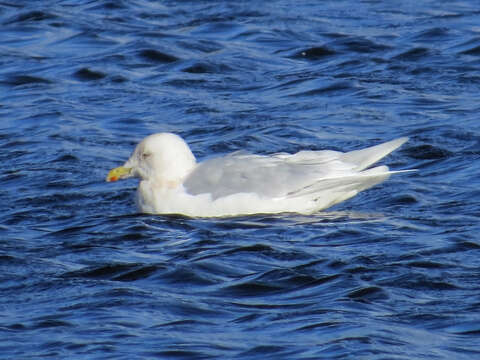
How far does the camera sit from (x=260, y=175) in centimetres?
929

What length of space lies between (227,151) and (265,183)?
231cm

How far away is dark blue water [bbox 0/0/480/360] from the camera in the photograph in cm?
667

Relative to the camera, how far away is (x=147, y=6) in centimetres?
1747

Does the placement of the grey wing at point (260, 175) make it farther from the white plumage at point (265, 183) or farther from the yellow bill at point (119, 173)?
the yellow bill at point (119, 173)

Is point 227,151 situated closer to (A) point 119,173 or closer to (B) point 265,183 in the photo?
(A) point 119,173

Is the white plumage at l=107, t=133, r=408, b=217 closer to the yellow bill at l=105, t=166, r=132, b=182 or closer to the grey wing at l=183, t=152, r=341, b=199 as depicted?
the grey wing at l=183, t=152, r=341, b=199

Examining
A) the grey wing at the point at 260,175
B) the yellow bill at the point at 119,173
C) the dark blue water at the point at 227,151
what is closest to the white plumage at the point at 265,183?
the grey wing at the point at 260,175

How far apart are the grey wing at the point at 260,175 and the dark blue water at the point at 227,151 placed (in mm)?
218

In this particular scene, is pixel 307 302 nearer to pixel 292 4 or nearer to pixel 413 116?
pixel 413 116

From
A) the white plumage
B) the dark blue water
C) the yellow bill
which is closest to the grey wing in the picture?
the white plumage

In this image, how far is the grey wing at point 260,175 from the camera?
9.25 meters

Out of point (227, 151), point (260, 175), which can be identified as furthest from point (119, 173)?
point (227, 151)

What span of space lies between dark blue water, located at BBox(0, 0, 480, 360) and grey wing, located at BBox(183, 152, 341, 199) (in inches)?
8.6

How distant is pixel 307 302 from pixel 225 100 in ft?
20.5
